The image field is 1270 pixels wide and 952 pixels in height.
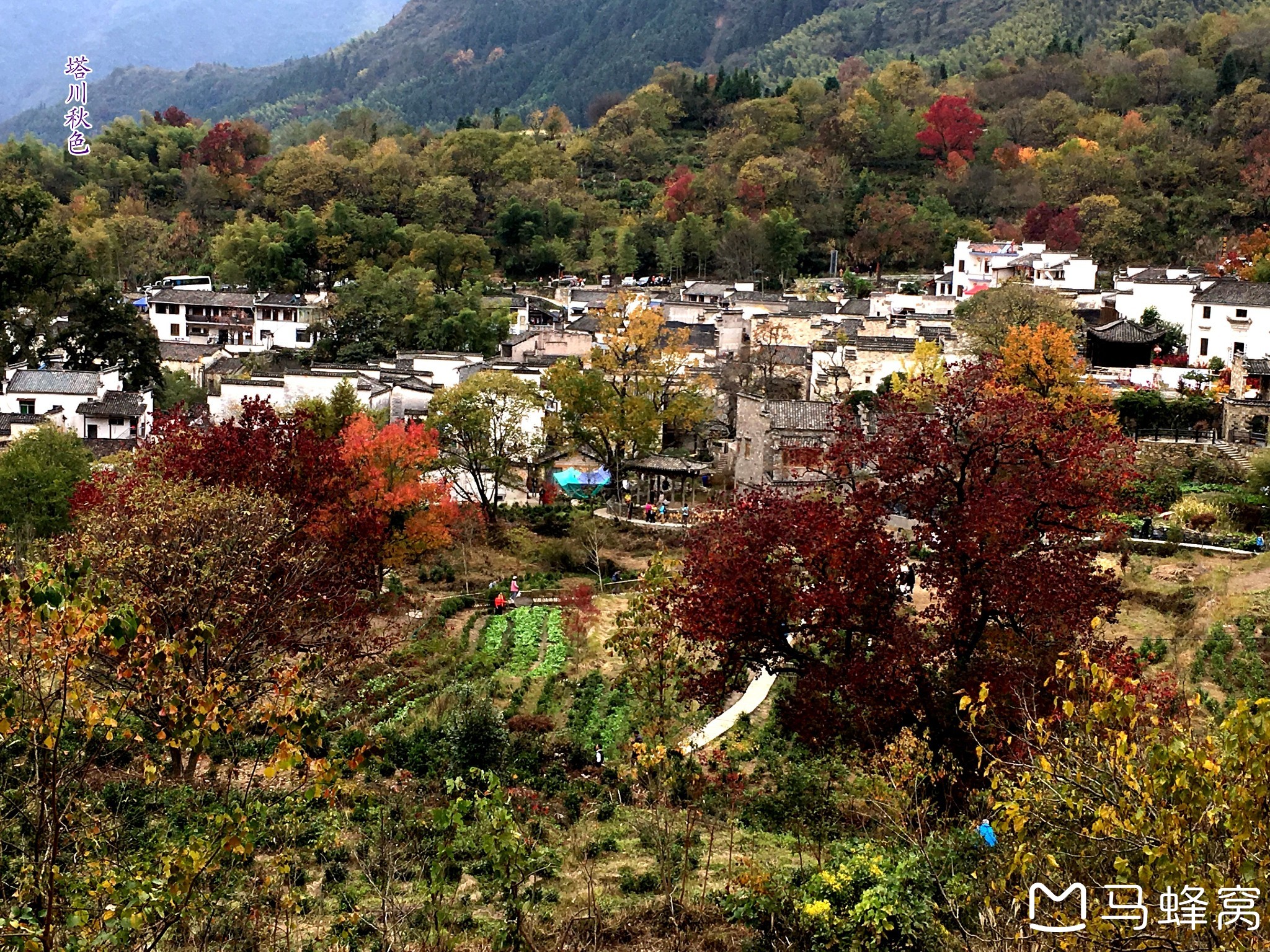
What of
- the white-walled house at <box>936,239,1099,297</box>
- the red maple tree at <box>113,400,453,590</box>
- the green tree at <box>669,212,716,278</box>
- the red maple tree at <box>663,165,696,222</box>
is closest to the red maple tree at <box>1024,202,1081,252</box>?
the white-walled house at <box>936,239,1099,297</box>

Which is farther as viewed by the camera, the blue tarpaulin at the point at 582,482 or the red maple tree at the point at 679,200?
the red maple tree at the point at 679,200

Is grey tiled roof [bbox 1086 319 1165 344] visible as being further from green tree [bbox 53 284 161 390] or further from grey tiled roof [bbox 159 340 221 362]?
grey tiled roof [bbox 159 340 221 362]

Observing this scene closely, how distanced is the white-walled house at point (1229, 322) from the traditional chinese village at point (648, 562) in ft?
0.36

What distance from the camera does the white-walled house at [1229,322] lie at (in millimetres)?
31844

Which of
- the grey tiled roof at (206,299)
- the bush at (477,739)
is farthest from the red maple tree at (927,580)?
the grey tiled roof at (206,299)

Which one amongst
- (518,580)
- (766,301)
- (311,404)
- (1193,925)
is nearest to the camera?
(1193,925)

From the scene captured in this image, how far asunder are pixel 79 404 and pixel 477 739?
903 inches

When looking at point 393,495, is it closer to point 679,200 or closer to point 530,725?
point 530,725

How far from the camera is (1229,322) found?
107 ft

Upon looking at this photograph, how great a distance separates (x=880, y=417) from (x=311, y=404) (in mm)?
14785

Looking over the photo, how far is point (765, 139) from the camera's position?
67938mm

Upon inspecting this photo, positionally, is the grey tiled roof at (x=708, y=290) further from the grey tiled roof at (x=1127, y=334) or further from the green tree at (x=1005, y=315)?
the grey tiled roof at (x=1127, y=334)

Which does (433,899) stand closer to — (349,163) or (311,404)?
(311,404)

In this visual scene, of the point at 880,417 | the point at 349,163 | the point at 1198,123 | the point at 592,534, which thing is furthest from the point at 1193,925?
the point at 1198,123
